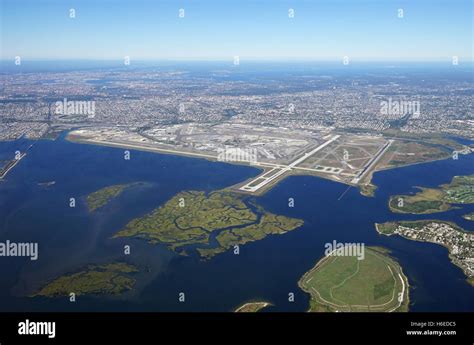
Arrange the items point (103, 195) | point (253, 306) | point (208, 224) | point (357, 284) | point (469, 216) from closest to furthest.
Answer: point (253, 306), point (357, 284), point (208, 224), point (469, 216), point (103, 195)

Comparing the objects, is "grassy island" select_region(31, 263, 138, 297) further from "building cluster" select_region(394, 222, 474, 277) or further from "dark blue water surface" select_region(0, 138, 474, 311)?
"building cluster" select_region(394, 222, 474, 277)

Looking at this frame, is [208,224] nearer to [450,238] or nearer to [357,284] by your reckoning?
[357,284]

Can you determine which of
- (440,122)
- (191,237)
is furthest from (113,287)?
(440,122)

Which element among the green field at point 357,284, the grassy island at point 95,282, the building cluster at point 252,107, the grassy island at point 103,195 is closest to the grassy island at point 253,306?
the green field at point 357,284

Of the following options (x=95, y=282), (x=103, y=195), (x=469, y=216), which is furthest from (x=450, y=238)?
(x=103, y=195)

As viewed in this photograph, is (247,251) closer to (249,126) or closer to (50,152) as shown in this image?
(50,152)
